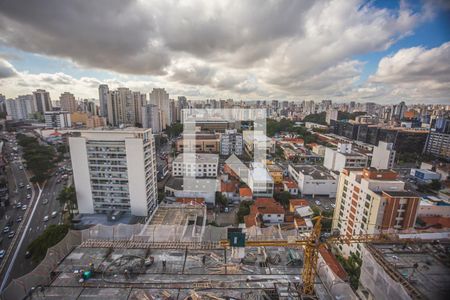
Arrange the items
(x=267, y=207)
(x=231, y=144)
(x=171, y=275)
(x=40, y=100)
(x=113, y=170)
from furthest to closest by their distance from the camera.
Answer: (x=40, y=100), (x=231, y=144), (x=267, y=207), (x=113, y=170), (x=171, y=275)

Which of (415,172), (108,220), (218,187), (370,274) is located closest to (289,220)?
(218,187)

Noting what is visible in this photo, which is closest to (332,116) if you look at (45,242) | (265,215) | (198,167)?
(198,167)

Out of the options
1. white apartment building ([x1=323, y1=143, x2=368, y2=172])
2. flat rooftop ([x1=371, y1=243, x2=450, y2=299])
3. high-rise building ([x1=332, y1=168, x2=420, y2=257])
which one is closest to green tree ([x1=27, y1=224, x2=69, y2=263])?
flat rooftop ([x1=371, y1=243, x2=450, y2=299])

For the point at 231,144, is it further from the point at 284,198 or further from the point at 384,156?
the point at 384,156

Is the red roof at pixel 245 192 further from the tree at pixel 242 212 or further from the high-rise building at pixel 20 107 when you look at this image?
the high-rise building at pixel 20 107

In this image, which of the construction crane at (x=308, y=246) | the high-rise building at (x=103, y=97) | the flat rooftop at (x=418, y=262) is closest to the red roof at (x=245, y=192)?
the construction crane at (x=308, y=246)

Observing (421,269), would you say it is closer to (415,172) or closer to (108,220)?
(108,220)
